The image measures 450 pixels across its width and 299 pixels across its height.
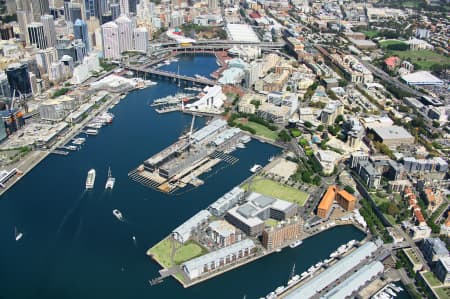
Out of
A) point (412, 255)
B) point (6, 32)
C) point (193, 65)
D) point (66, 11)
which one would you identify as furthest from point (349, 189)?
point (66, 11)

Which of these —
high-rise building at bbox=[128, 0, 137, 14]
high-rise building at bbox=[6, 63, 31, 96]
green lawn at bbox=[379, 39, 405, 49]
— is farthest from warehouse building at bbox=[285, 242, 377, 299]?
high-rise building at bbox=[128, 0, 137, 14]

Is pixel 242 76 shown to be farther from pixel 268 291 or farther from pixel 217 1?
pixel 217 1

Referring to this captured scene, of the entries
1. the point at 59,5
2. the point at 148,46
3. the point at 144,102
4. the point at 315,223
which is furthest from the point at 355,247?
the point at 59,5

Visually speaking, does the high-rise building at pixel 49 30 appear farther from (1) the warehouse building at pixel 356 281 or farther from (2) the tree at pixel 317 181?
(1) the warehouse building at pixel 356 281

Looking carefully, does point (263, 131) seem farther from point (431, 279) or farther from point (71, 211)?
point (431, 279)

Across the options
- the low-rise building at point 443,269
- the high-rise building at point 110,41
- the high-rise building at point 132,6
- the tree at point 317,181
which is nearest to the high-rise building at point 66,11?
the high-rise building at point 132,6

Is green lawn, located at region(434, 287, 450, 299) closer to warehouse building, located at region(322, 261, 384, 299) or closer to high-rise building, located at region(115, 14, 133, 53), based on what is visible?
warehouse building, located at region(322, 261, 384, 299)
